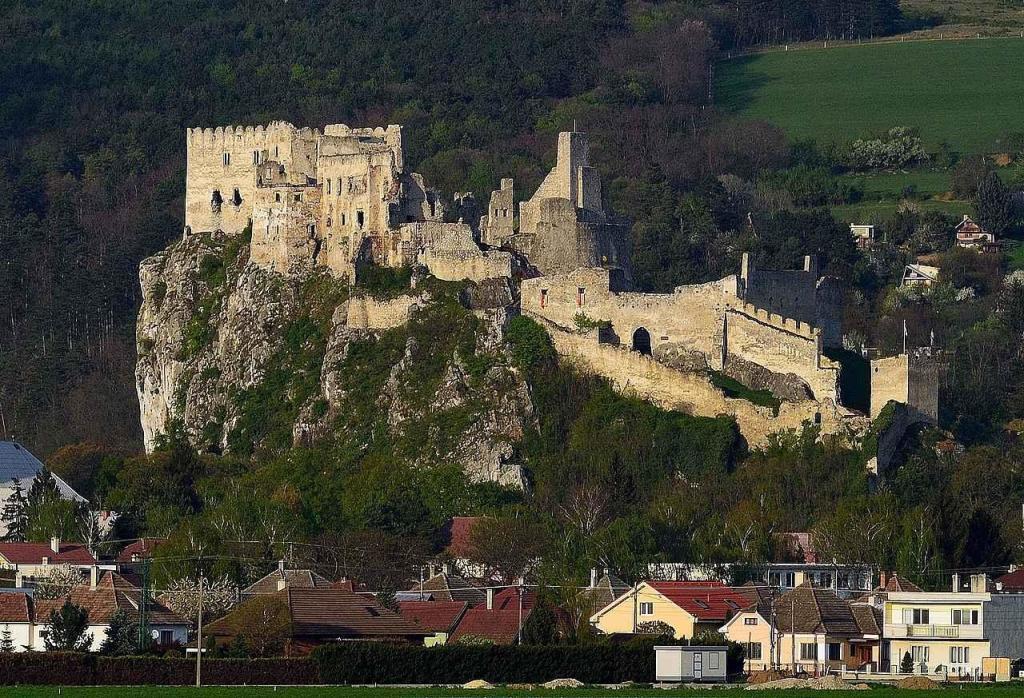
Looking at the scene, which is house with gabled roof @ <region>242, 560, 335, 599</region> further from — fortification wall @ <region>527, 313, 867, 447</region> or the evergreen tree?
the evergreen tree

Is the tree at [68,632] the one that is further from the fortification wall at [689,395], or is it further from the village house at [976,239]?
the village house at [976,239]

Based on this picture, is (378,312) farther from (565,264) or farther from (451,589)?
(451,589)

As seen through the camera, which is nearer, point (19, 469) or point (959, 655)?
point (959, 655)

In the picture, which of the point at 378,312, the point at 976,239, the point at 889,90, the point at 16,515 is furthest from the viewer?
the point at 889,90

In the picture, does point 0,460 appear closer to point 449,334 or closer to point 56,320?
point 449,334

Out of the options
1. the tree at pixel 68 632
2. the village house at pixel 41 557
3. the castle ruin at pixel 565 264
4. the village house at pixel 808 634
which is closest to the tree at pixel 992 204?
the castle ruin at pixel 565 264

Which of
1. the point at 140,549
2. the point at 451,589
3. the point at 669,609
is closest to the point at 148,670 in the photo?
the point at 669,609
